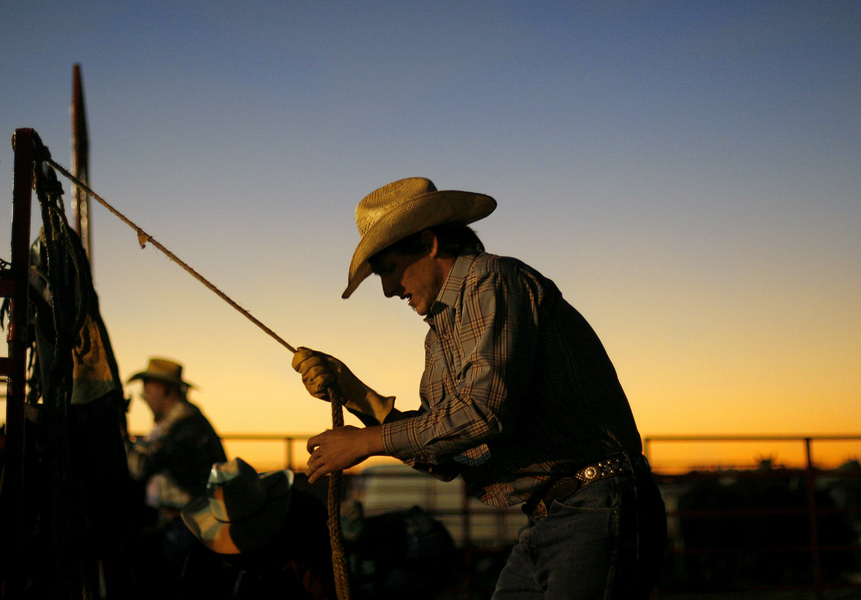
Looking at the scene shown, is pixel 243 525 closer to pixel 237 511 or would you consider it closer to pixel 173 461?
pixel 237 511

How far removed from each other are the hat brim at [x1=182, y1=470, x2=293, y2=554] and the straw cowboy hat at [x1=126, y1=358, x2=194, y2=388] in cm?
212

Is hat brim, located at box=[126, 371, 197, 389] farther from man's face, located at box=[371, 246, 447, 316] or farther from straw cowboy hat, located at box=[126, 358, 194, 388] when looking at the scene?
man's face, located at box=[371, 246, 447, 316]

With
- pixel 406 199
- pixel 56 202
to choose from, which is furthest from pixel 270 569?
pixel 406 199

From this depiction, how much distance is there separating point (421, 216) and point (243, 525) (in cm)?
233

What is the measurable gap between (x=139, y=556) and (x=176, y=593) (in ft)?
1.22

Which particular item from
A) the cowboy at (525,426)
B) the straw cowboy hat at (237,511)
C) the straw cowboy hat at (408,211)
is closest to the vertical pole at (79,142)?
the straw cowboy hat at (237,511)

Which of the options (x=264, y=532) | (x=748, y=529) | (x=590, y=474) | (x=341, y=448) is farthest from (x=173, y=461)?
(x=748, y=529)

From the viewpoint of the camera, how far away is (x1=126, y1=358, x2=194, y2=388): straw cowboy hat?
627 cm

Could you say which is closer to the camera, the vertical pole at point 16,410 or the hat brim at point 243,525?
the vertical pole at point 16,410

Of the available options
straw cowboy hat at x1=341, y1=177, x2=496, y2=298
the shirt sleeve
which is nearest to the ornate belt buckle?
the shirt sleeve

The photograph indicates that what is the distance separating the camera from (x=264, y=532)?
13.4 ft

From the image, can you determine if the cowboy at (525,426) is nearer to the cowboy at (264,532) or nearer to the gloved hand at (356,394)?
the gloved hand at (356,394)

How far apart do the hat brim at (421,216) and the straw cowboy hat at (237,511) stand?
2036 millimetres

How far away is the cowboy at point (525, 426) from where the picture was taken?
82.4 inches
